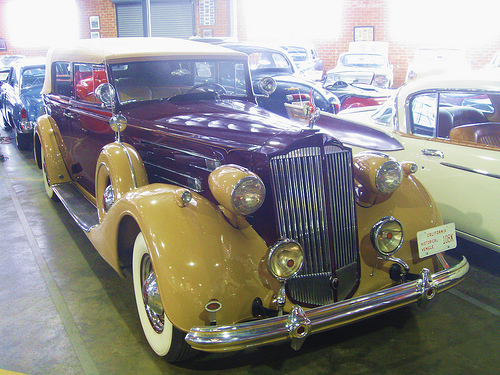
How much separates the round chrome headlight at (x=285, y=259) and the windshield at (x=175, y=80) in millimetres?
1701

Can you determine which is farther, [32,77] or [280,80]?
[32,77]

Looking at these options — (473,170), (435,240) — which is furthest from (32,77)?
(435,240)

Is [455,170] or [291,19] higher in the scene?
[291,19]

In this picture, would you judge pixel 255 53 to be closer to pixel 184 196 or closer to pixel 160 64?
pixel 160 64

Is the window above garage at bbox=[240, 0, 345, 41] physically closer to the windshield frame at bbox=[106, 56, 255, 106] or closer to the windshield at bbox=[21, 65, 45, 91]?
the windshield at bbox=[21, 65, 45, 91]

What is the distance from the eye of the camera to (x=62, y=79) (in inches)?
178

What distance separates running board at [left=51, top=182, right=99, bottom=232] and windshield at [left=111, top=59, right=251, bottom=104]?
3.13 ft

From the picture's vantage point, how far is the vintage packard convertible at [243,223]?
6.79 feet

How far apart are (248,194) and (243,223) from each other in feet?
0.83

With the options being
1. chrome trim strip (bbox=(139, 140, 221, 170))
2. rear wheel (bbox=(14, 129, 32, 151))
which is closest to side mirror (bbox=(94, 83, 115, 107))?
chrome trim strip (bbox=(139, 140, 221, 170))

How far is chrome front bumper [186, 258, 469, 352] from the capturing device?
1.88m

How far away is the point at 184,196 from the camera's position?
2.26 meters

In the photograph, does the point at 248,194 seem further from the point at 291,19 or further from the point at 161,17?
the point at 161,17

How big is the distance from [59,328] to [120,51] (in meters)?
1.98
